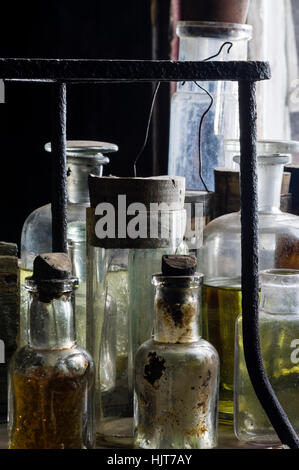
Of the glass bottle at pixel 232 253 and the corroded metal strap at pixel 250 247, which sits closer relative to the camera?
the corroded metal strap at pixel 250 247

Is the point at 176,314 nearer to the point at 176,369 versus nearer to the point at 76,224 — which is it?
the point at 176,369

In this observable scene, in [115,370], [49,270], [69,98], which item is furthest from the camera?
[69,98]

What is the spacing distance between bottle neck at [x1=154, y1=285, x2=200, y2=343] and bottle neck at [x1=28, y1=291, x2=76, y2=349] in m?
0.07

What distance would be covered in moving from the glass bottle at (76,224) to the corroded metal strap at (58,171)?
0.24 feet

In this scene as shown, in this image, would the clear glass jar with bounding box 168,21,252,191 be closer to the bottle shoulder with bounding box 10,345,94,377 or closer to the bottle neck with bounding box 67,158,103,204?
the bottle neck with bounding box 67,158,103,204

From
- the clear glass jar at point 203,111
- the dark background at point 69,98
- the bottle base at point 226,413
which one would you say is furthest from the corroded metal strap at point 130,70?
the dark background at point 69,98

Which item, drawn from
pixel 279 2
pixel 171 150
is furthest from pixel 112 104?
pixel 171 150

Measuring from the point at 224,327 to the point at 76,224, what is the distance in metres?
0.19

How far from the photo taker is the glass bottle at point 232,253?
2.74 ft

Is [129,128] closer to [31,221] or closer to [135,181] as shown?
[31,221]

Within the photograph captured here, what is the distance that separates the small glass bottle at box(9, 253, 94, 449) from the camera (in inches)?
25.5

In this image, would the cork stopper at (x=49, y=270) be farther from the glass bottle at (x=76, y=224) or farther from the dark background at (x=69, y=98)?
the dark background at (x=69, y=98)

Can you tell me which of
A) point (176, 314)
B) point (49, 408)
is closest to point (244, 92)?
point (176, 314)

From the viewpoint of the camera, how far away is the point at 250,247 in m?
0.71
